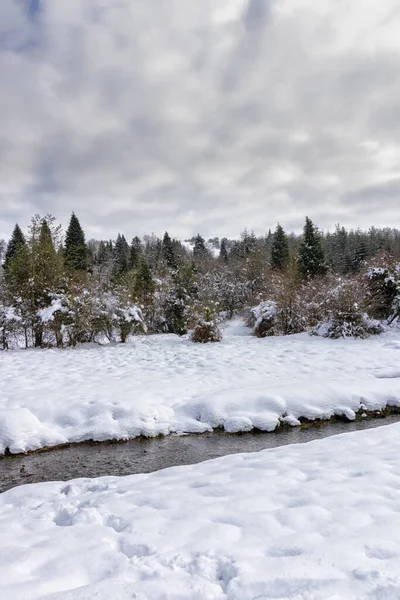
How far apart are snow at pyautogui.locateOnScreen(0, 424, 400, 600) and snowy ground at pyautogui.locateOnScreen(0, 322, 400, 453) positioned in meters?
2.16

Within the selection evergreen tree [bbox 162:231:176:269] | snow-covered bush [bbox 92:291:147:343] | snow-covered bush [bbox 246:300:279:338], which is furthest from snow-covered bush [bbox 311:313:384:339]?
evergreen tree [bbox 162:231:176:269]

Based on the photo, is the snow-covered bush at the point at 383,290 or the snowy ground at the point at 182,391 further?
the snow-covered bush at the point at 383,290

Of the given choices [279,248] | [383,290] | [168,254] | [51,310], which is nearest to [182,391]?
[51,310]

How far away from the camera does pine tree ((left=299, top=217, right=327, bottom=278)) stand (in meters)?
33.5

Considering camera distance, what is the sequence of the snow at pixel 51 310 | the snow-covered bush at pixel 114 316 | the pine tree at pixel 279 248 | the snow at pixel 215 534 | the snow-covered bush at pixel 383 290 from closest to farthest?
the snow at pixel 215 534, the snow at pixel 51 310, the snow-covered bush at pixel 383 290, the snow-covered bush at pixel 114 316, the pine tree at pixel 279 248

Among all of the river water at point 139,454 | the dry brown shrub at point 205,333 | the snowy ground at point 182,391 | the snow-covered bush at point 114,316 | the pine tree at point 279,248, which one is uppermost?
the pine tree at point 279,248

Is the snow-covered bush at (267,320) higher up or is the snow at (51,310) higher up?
the snow at (51,310)

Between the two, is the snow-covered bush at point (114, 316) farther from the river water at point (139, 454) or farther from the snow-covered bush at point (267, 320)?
the river water at point (139, 454)

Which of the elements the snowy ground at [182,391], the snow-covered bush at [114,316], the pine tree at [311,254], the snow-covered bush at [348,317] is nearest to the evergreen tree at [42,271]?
the snow-covered bush at [114,316]

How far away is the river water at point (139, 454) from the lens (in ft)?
17.5

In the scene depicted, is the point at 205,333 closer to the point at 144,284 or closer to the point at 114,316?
the point at 114,316

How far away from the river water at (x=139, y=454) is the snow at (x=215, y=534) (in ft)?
2.68

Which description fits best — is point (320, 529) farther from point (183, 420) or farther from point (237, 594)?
point (183, 420)

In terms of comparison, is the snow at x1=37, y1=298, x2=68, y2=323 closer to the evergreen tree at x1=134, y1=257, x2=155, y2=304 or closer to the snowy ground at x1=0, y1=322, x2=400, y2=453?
the snowy ground at x1=0, y1=322, x2=400, y2=453
